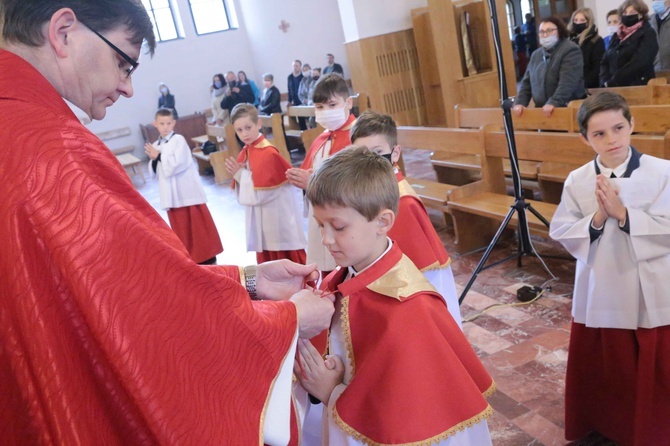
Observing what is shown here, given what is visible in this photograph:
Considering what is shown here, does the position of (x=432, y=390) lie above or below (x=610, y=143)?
below

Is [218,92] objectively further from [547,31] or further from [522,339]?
[522,339]

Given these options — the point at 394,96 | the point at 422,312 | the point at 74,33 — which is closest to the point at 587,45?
the point at 394,96

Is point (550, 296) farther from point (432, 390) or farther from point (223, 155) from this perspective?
point (223, 155)

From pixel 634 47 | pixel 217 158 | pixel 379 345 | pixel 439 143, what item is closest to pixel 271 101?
pixel 217 158

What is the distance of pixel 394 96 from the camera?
36.6 ft

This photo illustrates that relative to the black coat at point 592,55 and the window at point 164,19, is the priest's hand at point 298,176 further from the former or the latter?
the window at point 164,19

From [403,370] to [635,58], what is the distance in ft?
19.8

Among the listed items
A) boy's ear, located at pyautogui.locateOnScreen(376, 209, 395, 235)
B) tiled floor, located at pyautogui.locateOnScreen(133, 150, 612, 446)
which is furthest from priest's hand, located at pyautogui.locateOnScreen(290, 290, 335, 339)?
tiled floor, located at pyautogui.locateOnScreen(133, 150, 612, 446)

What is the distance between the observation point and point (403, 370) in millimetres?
1537

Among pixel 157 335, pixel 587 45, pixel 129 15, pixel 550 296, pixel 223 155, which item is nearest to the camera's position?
pixel 157 335

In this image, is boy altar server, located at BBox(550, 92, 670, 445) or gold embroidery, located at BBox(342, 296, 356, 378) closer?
gold embroidery, located at BBox(342, 296, 356, 378)

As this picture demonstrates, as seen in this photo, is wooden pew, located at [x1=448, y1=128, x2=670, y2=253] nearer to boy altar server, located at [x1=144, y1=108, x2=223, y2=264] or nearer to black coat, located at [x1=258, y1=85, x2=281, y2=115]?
boy altar server, located at [x1=144, y1=108, x2=223, y2=264]

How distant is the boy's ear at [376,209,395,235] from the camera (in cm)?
172

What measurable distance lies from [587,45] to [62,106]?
6.55 meters
